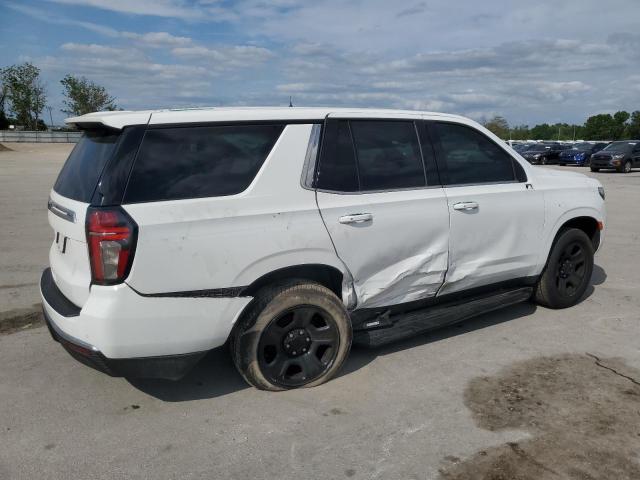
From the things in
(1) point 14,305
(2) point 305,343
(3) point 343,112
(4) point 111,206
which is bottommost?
(1) point 14,305

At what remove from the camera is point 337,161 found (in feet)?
12.7


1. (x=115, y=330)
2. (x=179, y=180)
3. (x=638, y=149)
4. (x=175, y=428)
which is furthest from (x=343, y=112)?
(x=638, y=149)

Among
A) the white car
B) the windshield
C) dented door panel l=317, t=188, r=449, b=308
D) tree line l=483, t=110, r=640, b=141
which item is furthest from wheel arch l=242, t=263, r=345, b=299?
tree line l=483, t=110, r=640, b=141

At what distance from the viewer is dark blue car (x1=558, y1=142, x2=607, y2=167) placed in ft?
111

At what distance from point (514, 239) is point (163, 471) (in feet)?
10.6

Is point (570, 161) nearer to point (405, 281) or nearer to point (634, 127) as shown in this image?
point (405, 281)

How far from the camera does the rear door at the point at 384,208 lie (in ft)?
12.5

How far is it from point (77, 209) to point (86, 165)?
0.39m

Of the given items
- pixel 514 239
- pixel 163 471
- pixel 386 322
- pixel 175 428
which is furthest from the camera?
pixel 514 239

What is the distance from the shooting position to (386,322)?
414 centimetres

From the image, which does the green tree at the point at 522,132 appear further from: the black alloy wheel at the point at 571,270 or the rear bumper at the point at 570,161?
the black alloy wheel at the point at 571,270

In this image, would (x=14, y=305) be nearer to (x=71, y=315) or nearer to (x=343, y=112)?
(x=71, y=315)

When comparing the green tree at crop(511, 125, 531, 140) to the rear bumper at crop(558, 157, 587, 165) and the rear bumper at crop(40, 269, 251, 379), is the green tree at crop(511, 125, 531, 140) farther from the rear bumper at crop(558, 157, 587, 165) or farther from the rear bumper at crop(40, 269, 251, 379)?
the rear bumper at crop(40, 269, 251, 379)

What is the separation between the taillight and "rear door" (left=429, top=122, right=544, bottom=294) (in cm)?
233
